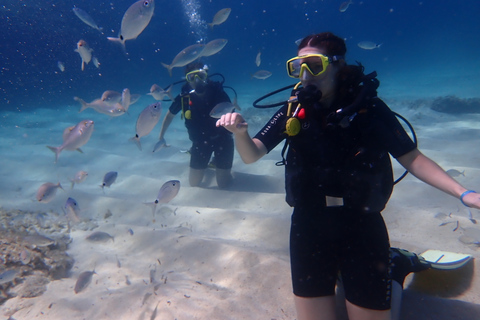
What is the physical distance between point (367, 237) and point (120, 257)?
10.5ft

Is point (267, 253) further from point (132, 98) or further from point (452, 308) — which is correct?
point (132, 98)

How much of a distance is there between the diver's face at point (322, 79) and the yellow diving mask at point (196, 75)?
Result: 3890 mm

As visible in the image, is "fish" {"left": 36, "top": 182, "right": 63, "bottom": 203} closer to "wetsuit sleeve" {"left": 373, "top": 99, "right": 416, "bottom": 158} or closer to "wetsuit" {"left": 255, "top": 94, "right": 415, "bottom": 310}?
"wetsuit" {"left": 255, "top": 94, "right": 415, "bottom": 310}

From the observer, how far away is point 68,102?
26.5 m

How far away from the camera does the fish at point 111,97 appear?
489cm

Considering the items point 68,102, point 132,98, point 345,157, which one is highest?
point 68,102

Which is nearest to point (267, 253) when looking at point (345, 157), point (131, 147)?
point (345, 157)

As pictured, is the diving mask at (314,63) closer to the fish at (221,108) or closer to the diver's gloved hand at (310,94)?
the diver's gloved hand at (310,94)

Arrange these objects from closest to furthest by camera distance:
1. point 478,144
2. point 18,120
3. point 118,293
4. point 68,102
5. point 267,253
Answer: point 118,293, point 267,253, point 478,144, point 18,120, point 68,102

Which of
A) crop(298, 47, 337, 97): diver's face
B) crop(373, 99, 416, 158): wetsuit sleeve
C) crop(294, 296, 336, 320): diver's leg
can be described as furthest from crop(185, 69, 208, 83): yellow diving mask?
crop(294, 296, 336, 320): diver's leg

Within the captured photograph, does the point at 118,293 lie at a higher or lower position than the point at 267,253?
lower

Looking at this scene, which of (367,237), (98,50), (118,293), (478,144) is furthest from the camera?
(98,50)

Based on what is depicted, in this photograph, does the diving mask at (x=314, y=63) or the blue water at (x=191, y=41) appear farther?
the blue water at (x=191, y=41)

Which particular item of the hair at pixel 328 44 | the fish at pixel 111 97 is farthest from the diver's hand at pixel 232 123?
the fish at pixel 111 97
